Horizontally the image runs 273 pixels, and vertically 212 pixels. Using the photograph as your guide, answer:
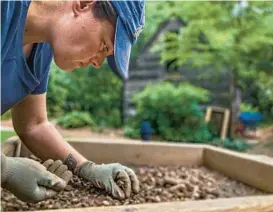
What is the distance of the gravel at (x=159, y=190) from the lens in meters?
0.43

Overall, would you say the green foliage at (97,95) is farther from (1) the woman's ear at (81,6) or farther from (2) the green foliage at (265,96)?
(1) the woman's ear at (81,6)

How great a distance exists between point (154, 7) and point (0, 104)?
2.66m

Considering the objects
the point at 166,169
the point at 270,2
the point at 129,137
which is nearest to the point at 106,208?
the point at 166,169

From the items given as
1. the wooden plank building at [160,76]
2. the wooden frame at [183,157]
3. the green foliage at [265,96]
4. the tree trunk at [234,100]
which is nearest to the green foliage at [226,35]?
the green foliage at [265,96]

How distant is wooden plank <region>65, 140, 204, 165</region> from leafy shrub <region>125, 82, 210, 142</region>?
1.45 metres

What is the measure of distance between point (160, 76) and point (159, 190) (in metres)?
2.80

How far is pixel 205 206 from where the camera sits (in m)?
0.43

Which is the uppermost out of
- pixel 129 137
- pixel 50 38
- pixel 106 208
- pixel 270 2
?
pixel 270 2

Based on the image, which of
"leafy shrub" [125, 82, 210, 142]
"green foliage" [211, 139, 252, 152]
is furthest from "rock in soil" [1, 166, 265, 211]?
"leafy shrub" [125, 82, 210, 142]

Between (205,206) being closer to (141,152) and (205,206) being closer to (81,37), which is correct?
(81,37)

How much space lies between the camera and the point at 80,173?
1.47ft

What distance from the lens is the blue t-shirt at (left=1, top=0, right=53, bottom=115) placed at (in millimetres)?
327

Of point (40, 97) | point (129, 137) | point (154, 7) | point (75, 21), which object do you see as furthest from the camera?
point (154, 7)

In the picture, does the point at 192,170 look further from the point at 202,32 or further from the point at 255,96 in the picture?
the point at 255,96
